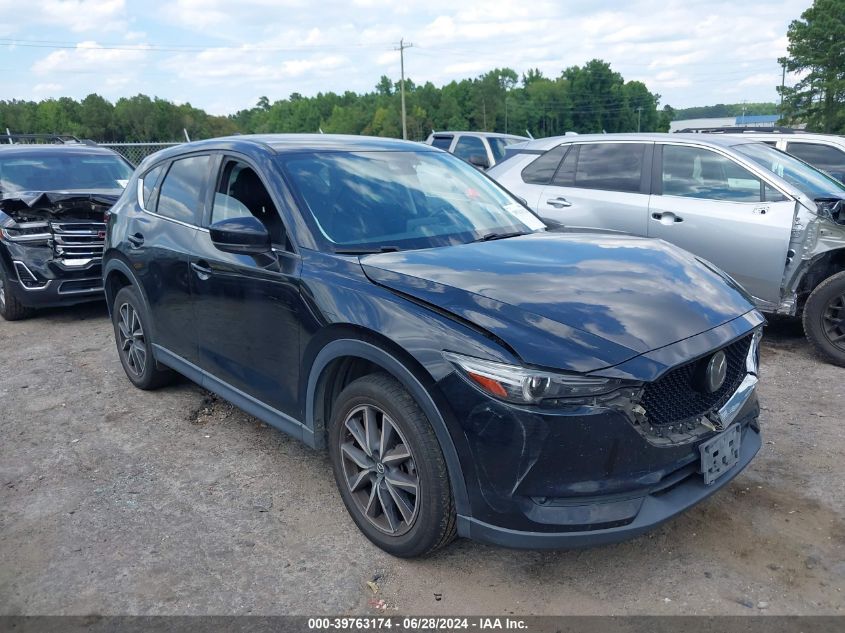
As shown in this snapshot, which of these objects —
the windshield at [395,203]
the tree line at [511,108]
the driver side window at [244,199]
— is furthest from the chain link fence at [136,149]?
the tree line at [511,108]

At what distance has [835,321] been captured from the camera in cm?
534

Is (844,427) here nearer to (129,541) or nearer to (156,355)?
(129,541)

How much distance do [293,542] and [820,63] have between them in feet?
170

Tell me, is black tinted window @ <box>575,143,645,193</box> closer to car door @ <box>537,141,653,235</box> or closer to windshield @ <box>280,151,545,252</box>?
car door @ <box>537,141,653,235</box>

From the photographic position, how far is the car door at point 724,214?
5426 mm

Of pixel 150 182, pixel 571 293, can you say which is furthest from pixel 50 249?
pixel 571 293

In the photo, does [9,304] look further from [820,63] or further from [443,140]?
[820,63]

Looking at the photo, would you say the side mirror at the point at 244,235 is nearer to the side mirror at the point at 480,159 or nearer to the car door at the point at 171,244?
the car door at the point at 171,244

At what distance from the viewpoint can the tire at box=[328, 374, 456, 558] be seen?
267 centimetres

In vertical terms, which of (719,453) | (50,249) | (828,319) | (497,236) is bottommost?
(828,319)

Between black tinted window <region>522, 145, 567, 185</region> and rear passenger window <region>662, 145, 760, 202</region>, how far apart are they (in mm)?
1109

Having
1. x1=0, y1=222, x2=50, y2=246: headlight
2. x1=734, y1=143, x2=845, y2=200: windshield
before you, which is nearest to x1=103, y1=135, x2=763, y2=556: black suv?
x1=734, y1=143, x2=845, y2=200: windshield

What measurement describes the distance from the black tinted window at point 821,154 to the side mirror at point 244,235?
8.13 m

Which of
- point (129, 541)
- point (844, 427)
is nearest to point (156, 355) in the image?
point (129, 541)
